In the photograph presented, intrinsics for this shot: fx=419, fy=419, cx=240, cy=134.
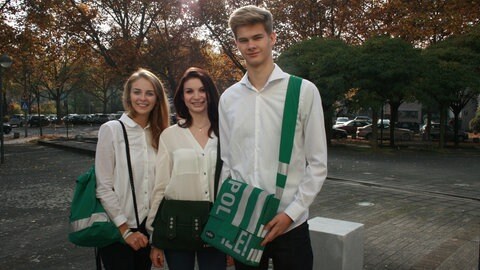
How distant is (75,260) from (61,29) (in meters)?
21.9

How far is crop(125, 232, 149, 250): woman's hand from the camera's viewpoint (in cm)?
263

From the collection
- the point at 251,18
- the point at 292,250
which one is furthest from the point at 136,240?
the point at 251,18

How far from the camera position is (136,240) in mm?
2646

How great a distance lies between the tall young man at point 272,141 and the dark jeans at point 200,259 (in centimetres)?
28

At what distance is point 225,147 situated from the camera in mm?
2363

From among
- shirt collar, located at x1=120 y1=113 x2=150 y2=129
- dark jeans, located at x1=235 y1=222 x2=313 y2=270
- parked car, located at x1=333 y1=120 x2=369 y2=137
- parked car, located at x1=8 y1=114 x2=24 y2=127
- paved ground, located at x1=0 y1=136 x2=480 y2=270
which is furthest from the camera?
parked car, located at x1=8 y1=114 x2=24 y2=127

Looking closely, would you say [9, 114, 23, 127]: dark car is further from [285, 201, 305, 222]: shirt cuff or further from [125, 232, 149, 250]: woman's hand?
[285, 201, 305, 222]: shirt cuff

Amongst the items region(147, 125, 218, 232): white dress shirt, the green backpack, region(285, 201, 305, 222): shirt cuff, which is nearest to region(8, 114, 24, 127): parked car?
the green backpack

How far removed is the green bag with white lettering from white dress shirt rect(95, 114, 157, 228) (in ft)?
2.36

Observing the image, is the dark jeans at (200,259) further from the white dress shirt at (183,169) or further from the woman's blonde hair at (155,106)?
the woman's blonde hair at (155,106)

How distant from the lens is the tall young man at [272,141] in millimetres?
2101

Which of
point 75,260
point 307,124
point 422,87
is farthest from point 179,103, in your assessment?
point 422,87

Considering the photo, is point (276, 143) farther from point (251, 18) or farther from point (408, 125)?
point (408, 125)

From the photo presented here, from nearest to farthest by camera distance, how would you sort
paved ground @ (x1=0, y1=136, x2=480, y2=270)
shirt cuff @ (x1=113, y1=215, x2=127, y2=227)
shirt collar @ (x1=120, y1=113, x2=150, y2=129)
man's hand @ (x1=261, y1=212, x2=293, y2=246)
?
man's hand @ (x1=261, y1=212, x2=293, y2=246) → shirt cuff @ (x1=113, y1=215, x2=127, y2=227) → shirt collar @ (x1=120, y1=113, x2=150, y2=129) → paved ground @ (x1=0, y1=136, x2=480, y2=270)
